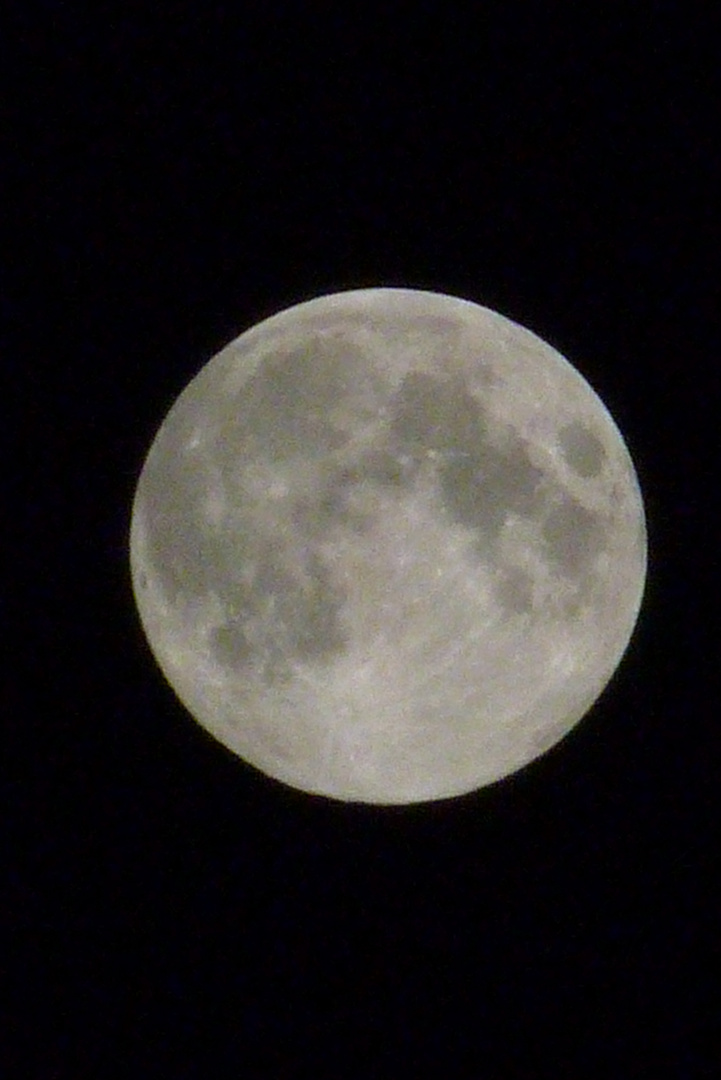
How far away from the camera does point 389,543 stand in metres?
7.56

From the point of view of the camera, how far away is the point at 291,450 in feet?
25.2

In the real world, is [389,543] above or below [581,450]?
below

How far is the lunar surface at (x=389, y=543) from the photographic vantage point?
7.61m

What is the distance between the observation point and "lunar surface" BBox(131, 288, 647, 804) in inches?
300

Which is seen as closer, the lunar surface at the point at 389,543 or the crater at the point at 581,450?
the lunar surface at the point at 389,543

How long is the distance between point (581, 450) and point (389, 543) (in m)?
1.12

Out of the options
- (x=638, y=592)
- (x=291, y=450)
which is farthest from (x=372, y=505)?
(x=638, y=592)

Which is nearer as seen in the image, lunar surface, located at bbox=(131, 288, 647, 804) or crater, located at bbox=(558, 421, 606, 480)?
lunar surface, located at bbox=(131, 288, 647, 804)

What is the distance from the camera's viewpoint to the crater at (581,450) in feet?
26.2

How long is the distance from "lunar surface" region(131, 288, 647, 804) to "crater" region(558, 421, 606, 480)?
0.01m

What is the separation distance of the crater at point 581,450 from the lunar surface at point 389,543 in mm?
10

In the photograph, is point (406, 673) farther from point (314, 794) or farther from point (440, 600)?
point (314, 794)

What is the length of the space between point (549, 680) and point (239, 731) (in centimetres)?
Answer: 152

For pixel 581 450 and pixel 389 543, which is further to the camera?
pixel 581 450
